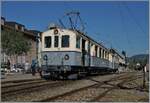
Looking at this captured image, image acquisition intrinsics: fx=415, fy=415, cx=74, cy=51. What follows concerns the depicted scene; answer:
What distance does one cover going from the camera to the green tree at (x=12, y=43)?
51.3 metres

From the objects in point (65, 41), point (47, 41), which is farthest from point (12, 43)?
point (65, 41)

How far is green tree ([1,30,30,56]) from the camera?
51344 millimetres

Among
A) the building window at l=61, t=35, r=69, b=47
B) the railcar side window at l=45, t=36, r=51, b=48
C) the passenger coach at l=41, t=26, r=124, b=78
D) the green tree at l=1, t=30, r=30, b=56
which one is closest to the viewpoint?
the passenger coach at l=41, t=26, r=124, b=78

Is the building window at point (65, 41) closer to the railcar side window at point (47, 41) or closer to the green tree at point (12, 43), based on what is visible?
the railcar side window at point (47, 41)

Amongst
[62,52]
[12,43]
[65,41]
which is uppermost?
[12,43]

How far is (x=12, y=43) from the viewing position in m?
52.0

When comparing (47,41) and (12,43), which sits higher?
(12,43)

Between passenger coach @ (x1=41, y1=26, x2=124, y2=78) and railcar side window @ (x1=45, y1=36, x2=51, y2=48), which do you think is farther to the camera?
railcar side window @ (x1=45, y1=36, x2=51, y2=48)

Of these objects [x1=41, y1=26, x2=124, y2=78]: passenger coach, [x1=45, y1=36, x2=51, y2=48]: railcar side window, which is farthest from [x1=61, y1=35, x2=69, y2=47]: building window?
[x1=45, y1=36, x2=51, y2=48]: railcar side window

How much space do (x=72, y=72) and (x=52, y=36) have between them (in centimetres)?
269

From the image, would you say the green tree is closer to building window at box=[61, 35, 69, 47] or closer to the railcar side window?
the railcar side window

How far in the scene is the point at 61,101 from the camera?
13.0 meters

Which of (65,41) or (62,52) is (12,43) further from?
(62,52)

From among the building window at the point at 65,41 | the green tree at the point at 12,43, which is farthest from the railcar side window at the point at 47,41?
the green tree at the point at 12,43
